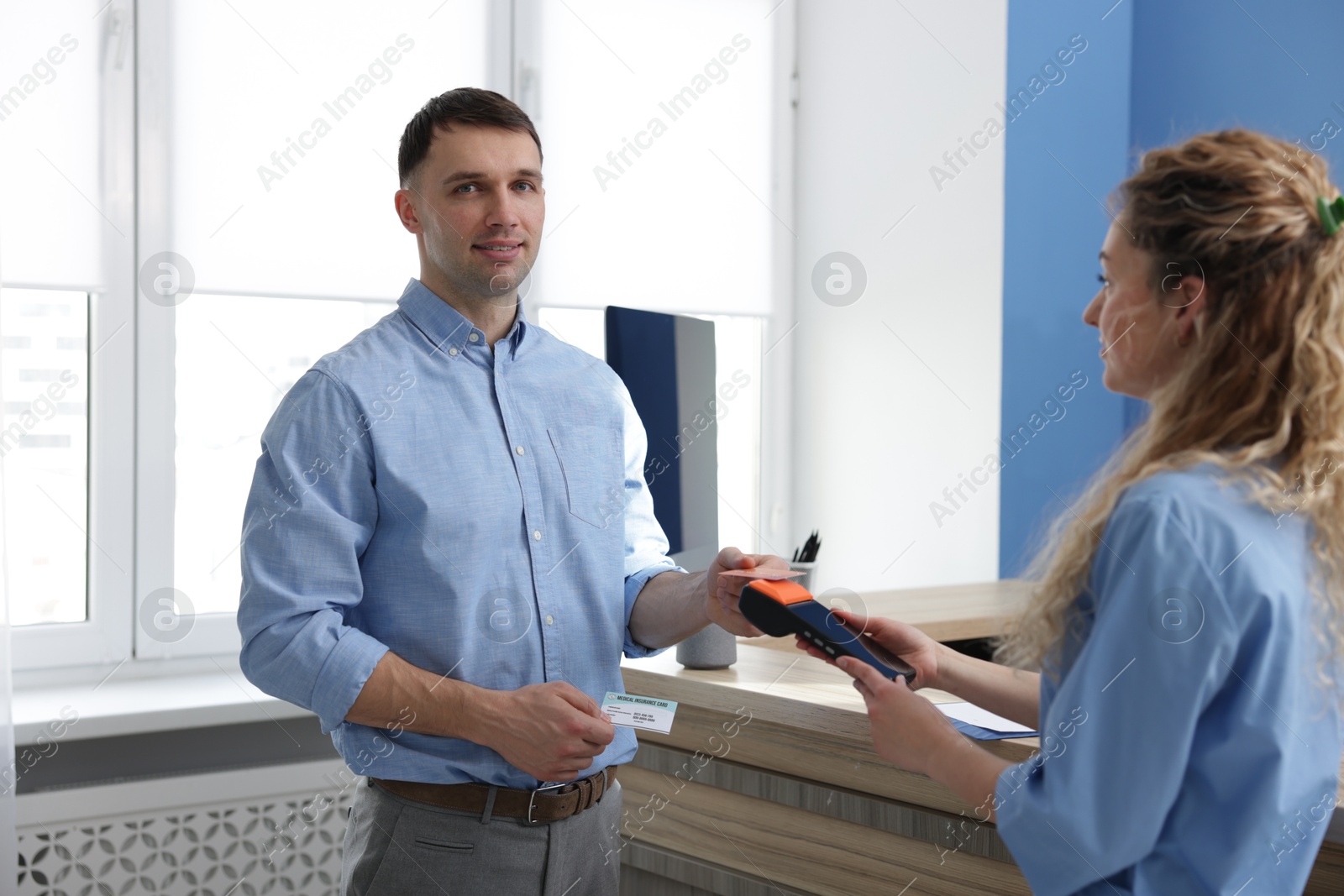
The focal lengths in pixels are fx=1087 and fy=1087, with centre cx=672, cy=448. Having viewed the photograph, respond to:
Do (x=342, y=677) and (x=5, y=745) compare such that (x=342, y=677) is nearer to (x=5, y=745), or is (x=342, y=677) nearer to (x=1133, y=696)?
(x=1133, y=696)

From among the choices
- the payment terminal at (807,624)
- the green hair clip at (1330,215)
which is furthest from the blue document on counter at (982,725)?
the green hair clip at (1330,215)

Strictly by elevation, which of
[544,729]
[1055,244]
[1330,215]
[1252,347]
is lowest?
[544,729]

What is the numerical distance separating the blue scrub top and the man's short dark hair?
1009 millimetres

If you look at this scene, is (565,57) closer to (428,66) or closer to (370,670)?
(428,66)

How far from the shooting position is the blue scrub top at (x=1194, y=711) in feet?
2.68

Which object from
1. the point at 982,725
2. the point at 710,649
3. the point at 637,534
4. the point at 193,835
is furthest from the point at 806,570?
the point at 193,835

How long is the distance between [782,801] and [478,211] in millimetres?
970

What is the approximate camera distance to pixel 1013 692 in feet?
4.16

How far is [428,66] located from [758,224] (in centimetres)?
120

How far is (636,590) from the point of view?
5.12ft

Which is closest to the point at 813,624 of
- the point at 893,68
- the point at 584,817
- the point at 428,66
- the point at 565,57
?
the point at 584,817

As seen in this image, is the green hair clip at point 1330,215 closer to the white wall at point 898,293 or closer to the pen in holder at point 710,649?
the pen in holder at point 710,649

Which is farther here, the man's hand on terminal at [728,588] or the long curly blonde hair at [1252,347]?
the man's hand on terminal at [728,588]

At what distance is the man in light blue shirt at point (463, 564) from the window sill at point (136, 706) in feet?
2.88
